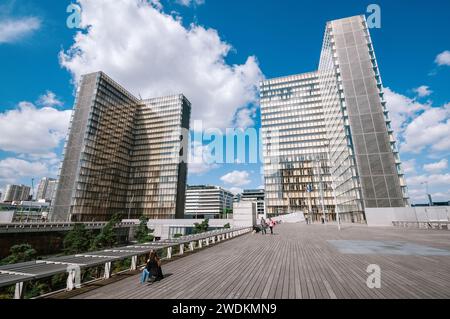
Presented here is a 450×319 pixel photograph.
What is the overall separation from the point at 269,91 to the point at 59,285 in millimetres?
95226

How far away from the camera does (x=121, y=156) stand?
305 feet

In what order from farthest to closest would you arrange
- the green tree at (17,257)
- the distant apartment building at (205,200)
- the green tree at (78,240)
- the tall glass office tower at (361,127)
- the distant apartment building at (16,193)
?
the distant apartment building at (16,193) → the distant apartment building at (205,200) → the tall glass office tower at (361,127) → the green tree at (78,240) → the green tree at (17,257)

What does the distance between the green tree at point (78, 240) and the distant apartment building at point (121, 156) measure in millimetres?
37941

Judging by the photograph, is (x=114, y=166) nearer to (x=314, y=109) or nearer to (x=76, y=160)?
(x=76, y=160)

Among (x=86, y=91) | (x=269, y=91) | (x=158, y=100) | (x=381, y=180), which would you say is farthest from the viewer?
(x=158, y=100)

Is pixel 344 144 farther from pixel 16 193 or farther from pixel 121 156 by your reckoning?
pixel 16 193

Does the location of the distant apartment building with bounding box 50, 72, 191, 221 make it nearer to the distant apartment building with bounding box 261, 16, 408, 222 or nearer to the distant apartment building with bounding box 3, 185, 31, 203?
the distant apartment building with bounding box 261, 16, 408, 222

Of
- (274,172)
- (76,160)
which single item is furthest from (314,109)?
(76,160)

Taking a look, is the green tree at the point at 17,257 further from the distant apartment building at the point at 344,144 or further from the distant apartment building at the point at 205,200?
the distant apartment building at the point at 205,200

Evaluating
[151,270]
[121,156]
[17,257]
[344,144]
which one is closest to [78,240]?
[17,257]

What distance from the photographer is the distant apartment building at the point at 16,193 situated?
602 feet

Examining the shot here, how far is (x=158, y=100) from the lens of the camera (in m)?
104

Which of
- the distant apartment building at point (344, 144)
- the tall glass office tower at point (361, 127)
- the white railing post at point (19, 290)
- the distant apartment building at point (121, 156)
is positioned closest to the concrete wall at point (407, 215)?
the distant apartment building at point (344, 144)

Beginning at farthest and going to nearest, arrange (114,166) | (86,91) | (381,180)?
(114,166)
(86,91)
(381,180)
